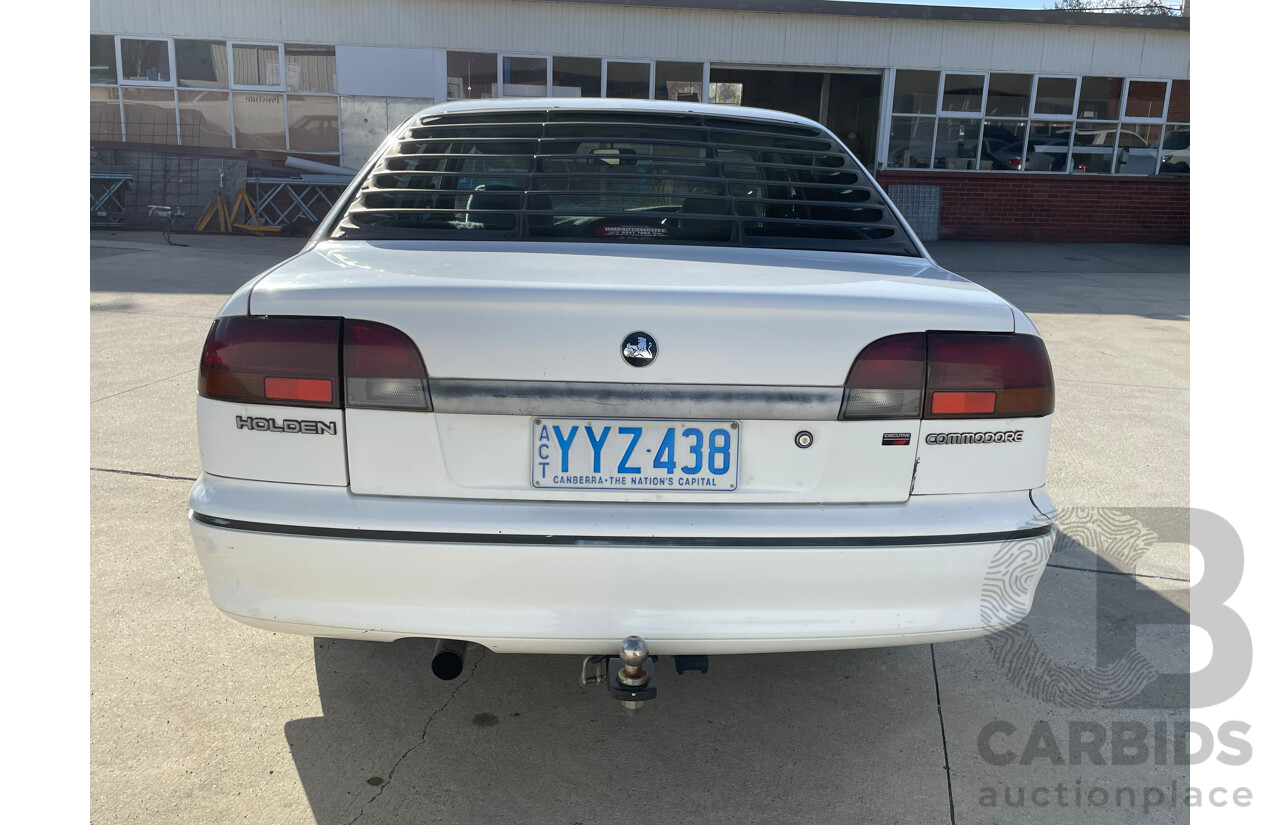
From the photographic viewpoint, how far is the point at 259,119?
54.1 feet

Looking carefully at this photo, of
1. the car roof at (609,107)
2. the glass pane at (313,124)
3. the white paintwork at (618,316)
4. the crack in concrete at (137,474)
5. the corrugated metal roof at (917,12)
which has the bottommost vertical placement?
the crack in concrete at (137,474)

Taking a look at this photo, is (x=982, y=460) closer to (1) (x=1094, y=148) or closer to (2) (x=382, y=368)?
(2) (x=382, y=368)

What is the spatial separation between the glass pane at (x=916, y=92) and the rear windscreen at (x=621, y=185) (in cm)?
1447

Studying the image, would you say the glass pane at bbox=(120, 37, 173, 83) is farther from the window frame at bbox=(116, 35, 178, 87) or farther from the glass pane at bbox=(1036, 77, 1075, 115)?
the glass pane at bbox=(1036, 77, 1075, 115)

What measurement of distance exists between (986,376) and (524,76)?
50.7 feet

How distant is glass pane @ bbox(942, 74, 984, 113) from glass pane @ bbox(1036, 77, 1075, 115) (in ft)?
3.66

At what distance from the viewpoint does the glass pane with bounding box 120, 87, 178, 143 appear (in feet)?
53.8

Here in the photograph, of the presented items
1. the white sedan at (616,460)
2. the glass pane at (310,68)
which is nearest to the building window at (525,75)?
the glass pane at (310,68)

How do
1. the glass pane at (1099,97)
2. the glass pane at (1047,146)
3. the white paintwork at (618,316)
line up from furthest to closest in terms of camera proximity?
the glass pane at (1047,146) → the glass pane at (1099,97) → the white paintwork at (618,316)

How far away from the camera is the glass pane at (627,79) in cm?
1619

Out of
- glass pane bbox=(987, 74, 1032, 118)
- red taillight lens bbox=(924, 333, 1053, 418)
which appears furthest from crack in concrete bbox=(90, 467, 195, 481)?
glass pane bbox=(987, 74, 1032, 118)

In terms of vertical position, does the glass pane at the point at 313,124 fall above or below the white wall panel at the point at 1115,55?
below

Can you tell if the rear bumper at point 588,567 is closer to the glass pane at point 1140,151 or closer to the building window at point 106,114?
the building window at point 106,114

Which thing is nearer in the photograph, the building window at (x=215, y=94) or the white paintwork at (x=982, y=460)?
the white paintwork at (x=982, y=460)
